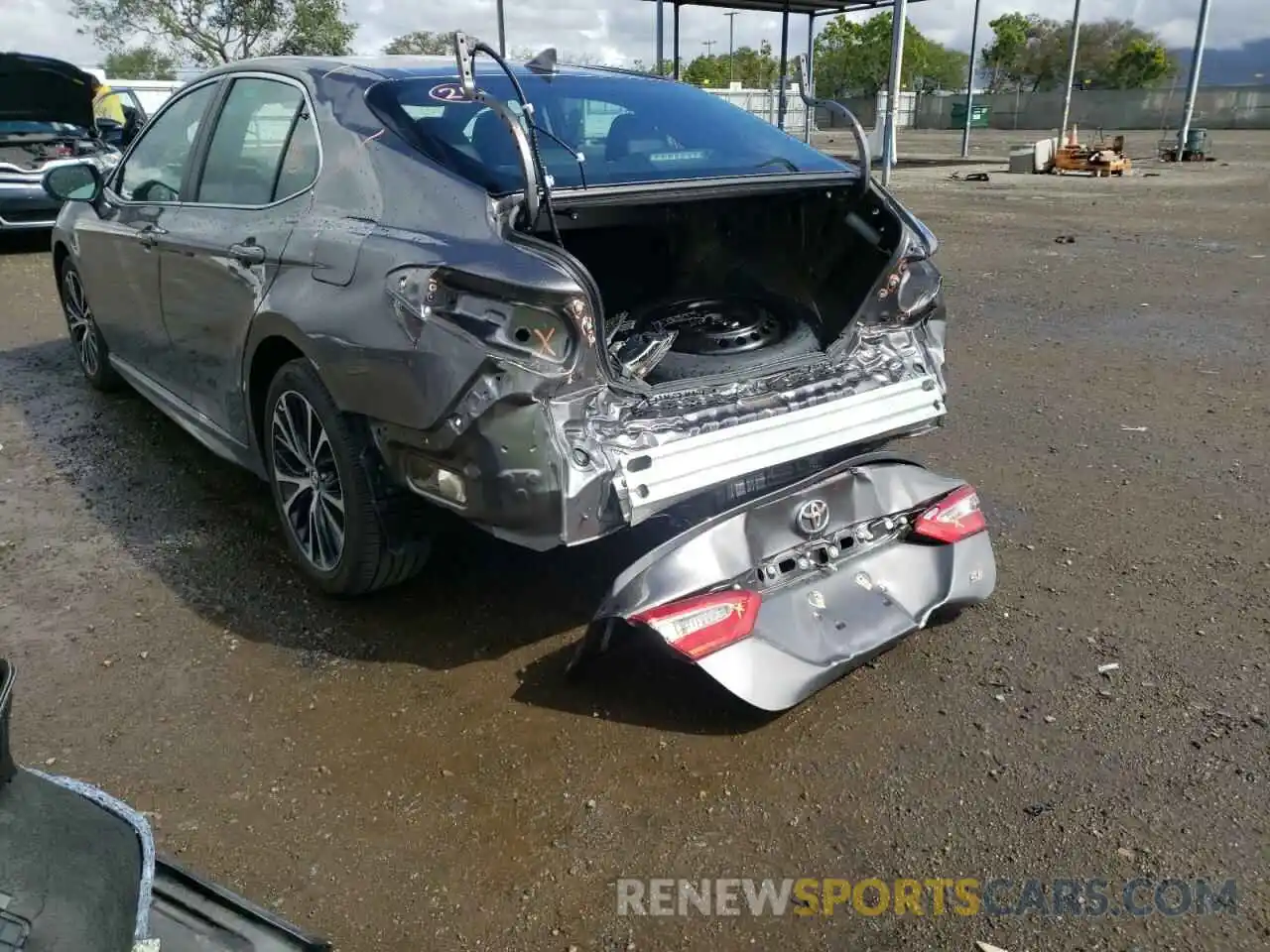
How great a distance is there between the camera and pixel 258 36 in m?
42.9

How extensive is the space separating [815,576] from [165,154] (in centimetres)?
351

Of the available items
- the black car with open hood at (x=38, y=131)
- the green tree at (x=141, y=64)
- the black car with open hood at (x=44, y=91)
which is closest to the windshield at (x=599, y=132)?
the black car with open hood at (x=38, y=131)

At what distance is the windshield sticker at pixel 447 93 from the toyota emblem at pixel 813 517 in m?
1.69

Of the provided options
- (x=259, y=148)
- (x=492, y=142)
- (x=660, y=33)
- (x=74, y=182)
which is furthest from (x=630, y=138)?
(x=660, y=33)

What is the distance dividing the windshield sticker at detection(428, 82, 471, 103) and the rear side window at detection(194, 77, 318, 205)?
0.42 m

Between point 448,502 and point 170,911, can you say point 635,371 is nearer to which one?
point 448,502

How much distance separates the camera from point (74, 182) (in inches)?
196

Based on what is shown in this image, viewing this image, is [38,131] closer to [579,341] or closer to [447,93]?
[447,93]

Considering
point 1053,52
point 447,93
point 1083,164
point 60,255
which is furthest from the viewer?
point 1053,52

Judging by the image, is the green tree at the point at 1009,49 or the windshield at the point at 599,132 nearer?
the windshield at the point at 599,132

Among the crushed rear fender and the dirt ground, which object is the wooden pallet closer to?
the dirt ground

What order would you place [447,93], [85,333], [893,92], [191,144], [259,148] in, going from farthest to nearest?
[893,92], [85,333], [191,144], [259,148], [447,93]

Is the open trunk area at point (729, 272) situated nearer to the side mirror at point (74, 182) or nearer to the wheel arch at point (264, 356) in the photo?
the wheel arch at point (264, 356)

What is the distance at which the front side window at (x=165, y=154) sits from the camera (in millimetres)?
4270
